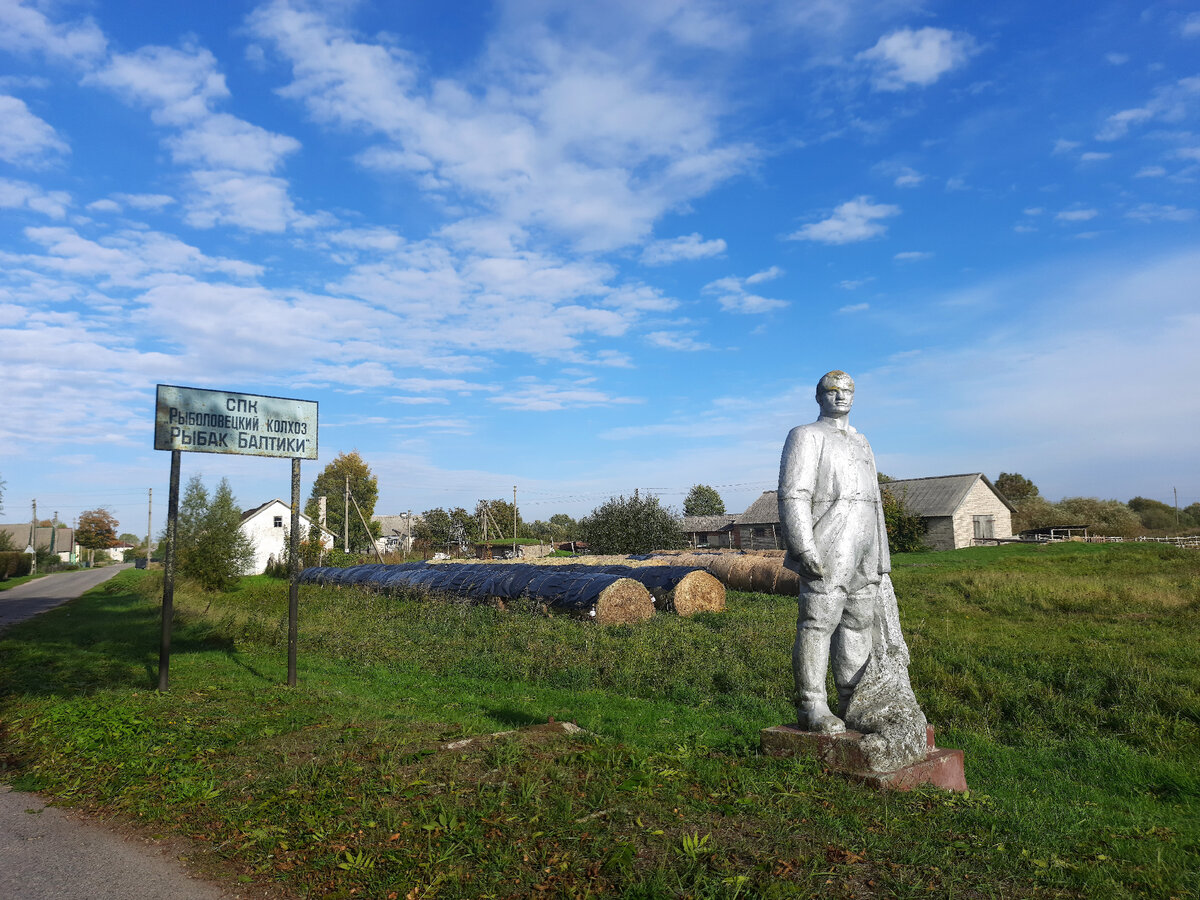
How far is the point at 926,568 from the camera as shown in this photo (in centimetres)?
2517

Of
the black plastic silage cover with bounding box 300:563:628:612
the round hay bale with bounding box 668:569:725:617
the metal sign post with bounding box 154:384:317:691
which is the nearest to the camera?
the metal sign post with bounding box 154:384:317:691

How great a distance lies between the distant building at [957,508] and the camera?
39.8 m

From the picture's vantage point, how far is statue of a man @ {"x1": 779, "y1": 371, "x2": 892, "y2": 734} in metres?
5.05

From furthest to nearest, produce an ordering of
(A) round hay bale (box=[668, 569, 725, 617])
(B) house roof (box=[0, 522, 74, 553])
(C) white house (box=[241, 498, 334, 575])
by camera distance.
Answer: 1. (B) house roof (box=[0, 522, 74, 553])
2. (C) white house (box=[241, 498, 334, 575])
3. (A) round hay bale (box=[668, 569, 725, 617])

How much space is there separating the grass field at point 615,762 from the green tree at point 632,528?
78.0ft

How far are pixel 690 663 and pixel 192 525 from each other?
23.6 m

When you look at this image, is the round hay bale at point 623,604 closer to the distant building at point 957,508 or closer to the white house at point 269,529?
the distant building at point 957,508

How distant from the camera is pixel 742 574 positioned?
20203mm

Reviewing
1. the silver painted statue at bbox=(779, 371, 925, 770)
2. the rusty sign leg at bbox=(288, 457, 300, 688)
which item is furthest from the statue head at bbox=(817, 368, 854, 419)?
the rusty sign leg at bbox=(288, 457, 300, 688)

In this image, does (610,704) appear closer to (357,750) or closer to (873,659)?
(357,750)

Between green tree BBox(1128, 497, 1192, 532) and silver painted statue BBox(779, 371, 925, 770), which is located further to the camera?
green tree BBox(1128, 497, 1192, 532)

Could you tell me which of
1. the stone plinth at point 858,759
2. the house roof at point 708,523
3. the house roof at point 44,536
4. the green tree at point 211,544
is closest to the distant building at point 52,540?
the house roof at point 44,536

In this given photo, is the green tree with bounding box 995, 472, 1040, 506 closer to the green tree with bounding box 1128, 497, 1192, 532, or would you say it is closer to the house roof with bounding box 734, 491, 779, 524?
the green tree with bounding box 1128, 497, 1192, 532

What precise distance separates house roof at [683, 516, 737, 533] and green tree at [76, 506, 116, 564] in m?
71.4
